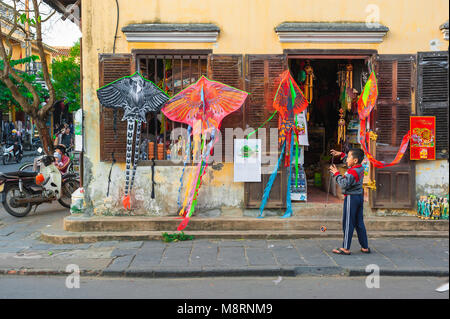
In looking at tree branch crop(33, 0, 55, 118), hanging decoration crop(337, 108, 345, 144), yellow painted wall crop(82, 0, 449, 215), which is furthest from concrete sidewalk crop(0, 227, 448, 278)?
tree branch crop(33, 0, 55, 118)

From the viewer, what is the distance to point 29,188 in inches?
374

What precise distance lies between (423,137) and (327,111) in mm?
2815

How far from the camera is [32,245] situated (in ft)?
24.2

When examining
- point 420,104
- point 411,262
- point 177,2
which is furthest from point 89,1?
point 411,262

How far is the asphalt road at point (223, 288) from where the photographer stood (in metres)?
5.10

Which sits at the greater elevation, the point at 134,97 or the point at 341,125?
the point at 134,97

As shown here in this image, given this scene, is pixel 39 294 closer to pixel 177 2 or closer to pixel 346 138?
pixel 177 2

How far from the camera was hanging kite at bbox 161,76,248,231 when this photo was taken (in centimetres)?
773

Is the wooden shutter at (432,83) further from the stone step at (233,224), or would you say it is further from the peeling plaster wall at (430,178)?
the stone step at (233,224)

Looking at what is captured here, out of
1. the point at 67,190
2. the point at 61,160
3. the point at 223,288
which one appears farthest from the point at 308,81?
the point at 61,160

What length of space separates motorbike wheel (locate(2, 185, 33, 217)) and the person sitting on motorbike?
1374 millimetres

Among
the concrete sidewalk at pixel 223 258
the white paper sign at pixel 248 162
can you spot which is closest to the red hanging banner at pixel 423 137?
the concrete sidewalk at pixel 223 258

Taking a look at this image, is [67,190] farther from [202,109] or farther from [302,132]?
[302,132]

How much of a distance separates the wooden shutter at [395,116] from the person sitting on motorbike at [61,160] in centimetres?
728
